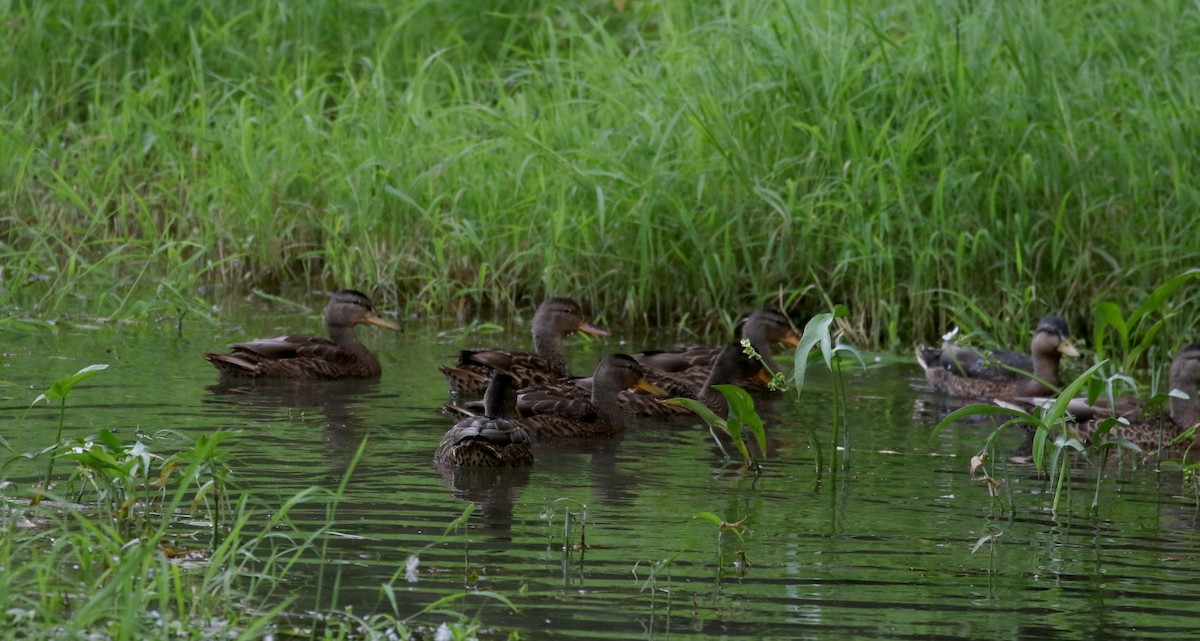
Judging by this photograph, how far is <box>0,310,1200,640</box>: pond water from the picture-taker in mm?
5074

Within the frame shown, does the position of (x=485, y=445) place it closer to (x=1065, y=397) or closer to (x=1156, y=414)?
(x=1065, y=397)

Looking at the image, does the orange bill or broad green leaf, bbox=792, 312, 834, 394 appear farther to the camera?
the orange bill

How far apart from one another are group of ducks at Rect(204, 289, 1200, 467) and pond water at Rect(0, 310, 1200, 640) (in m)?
0.18

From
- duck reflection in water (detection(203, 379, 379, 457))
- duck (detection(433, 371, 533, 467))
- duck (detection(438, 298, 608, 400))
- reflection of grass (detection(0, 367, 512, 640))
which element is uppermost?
duck (detection(438, 298, 608, 400))

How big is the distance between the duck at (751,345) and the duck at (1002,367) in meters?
0.83

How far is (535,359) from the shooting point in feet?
31.6

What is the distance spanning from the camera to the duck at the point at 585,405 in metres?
8.48

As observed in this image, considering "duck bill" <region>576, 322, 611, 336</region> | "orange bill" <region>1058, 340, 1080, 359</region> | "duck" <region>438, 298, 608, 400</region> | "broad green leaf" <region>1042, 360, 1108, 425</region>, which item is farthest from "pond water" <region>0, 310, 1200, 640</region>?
"duck bill" <region>576, 322, 611, 336</region>

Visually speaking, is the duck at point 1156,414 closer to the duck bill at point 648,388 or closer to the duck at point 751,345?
the duck at point 751,345

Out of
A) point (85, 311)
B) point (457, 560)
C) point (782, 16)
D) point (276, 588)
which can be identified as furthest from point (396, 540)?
point (782, 16)

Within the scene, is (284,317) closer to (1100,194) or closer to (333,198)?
(333,198)

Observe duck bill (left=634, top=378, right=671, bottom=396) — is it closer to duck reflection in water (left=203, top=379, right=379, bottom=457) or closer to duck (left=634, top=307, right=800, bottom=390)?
duck (left=634, top=307, right=800, bottom=390)

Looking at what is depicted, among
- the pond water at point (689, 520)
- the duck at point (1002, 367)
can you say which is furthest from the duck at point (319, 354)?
the duck at point (1002, 367)

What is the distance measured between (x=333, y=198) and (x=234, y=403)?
141 inches
